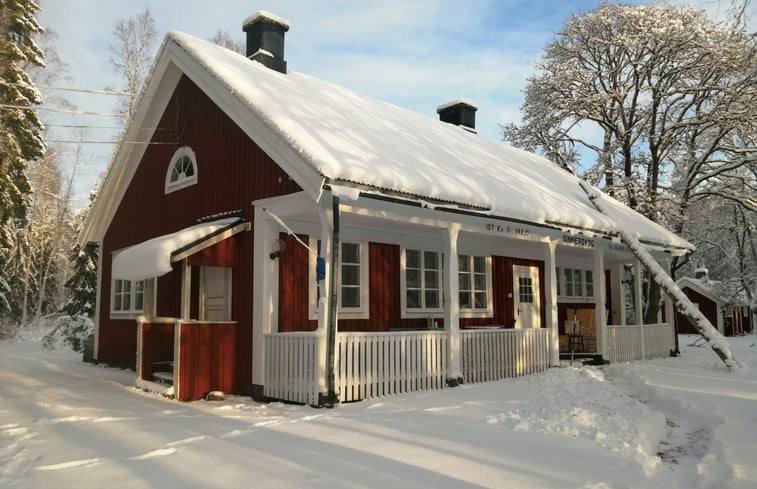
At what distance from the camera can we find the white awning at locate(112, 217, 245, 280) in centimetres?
853

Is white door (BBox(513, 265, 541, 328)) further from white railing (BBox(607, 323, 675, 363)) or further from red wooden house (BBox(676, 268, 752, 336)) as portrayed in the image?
red wooden house (BBox(676, 268, 752, 336))

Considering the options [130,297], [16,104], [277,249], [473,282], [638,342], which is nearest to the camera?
[277,249]

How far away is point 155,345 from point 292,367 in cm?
395

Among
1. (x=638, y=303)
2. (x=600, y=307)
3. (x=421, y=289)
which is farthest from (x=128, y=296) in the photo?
(x=638, y=303)

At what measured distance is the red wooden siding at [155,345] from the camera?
10.3m

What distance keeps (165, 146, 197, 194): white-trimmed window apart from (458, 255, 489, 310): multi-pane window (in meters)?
6.03

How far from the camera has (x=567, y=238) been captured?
1259cm

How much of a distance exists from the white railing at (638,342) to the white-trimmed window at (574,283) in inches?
89.2

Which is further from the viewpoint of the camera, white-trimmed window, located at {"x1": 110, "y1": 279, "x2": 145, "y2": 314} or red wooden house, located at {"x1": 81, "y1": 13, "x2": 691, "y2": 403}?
white-trimmed window, located at {"x1": 110, "y1": 279, "x2": 145, "y2": 314}

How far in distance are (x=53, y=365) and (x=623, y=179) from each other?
61.4 feet

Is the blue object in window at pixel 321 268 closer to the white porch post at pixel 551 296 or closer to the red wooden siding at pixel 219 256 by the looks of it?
the red wooden siding at pixel 219 256

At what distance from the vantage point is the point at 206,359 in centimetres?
903

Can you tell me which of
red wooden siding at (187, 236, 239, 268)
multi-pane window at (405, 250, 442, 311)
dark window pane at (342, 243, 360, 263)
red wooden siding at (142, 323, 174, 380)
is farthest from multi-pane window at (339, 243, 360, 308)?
red wooden siding at (142, 323, 174, 380)

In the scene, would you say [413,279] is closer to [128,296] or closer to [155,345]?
[155,345]
